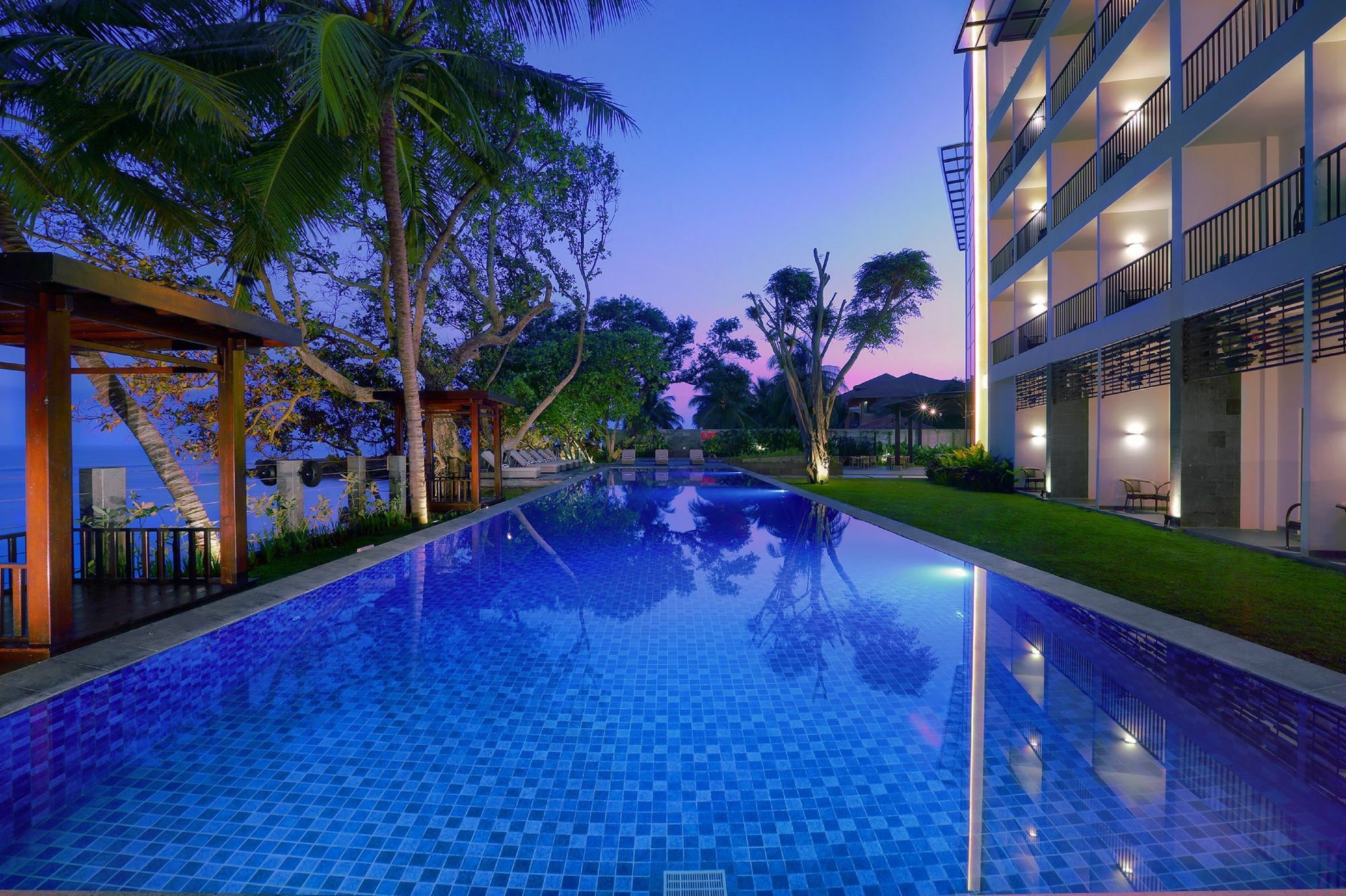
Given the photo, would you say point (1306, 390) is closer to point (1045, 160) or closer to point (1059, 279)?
point (1059, 279)

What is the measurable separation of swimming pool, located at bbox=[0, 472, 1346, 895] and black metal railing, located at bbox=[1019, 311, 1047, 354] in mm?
13698

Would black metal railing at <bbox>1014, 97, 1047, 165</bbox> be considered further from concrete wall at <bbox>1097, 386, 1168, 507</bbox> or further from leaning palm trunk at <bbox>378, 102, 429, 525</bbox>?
leaning palm trunk at <bbox>378, 102, 429, 525</bbox>

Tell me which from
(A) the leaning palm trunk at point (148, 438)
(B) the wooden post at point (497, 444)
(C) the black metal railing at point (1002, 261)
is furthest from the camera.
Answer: (C) the black metal railing at point (1002, 261)

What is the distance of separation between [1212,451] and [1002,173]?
13380 mm

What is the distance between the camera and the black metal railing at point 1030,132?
16.9m

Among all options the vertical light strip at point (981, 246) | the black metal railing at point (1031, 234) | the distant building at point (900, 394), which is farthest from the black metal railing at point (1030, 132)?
the distant building at point (900, 394)

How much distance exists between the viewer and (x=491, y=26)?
509 inches

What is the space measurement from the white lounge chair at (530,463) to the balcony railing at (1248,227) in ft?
59.8

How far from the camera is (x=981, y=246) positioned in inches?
849

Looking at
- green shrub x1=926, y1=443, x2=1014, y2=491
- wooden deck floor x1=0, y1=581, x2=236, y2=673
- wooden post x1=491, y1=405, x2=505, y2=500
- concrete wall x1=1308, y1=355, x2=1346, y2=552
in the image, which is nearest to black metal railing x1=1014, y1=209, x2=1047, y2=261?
green shrub x1=926, y1=443, x2=1014, y2=491

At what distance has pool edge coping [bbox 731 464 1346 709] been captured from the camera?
3.83m

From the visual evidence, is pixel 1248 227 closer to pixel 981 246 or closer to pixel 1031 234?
pixel 1031 234

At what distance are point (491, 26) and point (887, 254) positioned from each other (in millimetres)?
13172

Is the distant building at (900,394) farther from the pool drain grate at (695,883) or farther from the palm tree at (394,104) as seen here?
the pool drain grate at (695,883)
